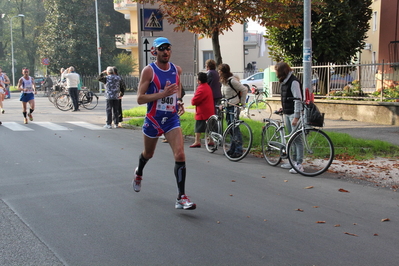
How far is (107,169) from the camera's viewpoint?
8.05m

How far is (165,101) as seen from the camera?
5746 millimetres

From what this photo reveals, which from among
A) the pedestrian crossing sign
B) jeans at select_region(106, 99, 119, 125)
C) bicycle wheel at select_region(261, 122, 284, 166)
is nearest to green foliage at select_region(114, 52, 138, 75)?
jeans at select_region(106, 99, 119, 125)

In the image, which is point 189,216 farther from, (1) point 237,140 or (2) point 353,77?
(2) point 353,77

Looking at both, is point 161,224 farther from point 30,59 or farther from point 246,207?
point 30,59

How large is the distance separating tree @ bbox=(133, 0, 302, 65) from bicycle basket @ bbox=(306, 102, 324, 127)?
5.77 m

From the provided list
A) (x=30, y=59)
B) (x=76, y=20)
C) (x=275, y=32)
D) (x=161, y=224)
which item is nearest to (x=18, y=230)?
(x=161, y=224)

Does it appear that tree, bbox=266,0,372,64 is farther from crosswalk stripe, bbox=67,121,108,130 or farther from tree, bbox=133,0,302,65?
crosswalk stripe, bbox=67,121,108,130

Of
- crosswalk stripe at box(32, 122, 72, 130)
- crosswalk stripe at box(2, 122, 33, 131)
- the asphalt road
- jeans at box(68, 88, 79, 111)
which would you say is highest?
jeans at box(68, 88, 79, 111)

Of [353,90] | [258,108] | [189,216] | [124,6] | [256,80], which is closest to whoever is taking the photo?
[189,216]

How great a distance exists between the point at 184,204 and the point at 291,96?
10.8 feet

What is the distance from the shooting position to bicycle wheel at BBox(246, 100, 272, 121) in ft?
59.1

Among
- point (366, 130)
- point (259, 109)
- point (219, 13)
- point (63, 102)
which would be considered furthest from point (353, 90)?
point (63, 102)

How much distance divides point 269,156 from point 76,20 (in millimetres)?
41507

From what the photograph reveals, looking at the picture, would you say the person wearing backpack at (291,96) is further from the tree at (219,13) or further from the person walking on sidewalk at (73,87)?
the person walking on sidewalk at (73,87)
